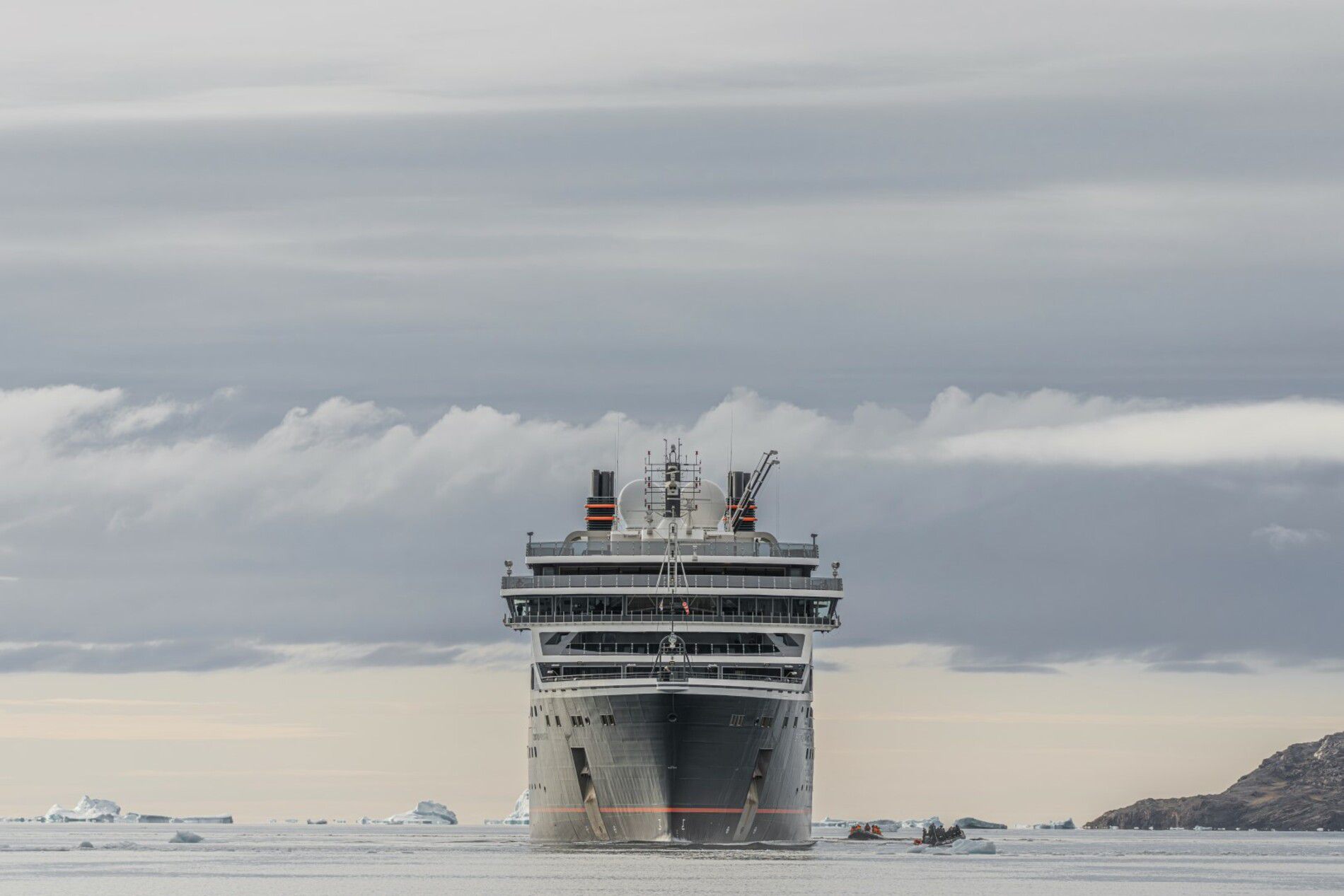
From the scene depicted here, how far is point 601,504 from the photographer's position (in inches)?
5748

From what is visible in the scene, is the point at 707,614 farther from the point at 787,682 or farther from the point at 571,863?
the point at 571,863

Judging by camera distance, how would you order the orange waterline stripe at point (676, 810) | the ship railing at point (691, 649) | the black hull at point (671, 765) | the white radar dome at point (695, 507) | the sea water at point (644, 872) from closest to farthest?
the sea water at point (644, 872), the black hull at point (671, 765), the orange waterline stripe at point (676, 810), the ship railing at point (691, 649), the white radar dome at point (695, 507)

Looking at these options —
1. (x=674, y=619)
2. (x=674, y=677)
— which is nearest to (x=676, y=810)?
(x=674, y=677)

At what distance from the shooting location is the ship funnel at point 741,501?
14838 cm

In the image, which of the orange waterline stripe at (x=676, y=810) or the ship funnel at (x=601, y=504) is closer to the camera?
the orange waterline stripe at (x=676, y=810)

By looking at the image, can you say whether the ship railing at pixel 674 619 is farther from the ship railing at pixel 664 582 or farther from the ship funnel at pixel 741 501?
the ship funnel at pixel 741 501

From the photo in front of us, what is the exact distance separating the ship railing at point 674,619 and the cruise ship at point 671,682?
91 millimetres

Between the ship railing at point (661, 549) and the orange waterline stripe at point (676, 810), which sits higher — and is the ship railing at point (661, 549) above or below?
above

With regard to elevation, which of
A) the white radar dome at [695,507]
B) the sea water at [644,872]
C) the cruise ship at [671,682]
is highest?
the white radar dome at [695,507]

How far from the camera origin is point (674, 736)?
394ft

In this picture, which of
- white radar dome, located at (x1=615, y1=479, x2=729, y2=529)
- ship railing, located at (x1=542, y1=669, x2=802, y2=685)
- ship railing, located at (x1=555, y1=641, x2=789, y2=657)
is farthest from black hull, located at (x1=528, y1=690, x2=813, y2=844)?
white radar dome, located at (x1=615, y1=479, x2=729, y2=529)

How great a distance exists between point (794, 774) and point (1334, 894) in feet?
99.9

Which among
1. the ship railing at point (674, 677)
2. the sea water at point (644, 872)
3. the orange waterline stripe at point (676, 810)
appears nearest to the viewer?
the sea water at point (644, 872)

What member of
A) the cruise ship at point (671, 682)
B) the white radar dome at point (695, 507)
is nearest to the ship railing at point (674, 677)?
the cruise ship at point (671, 682)
